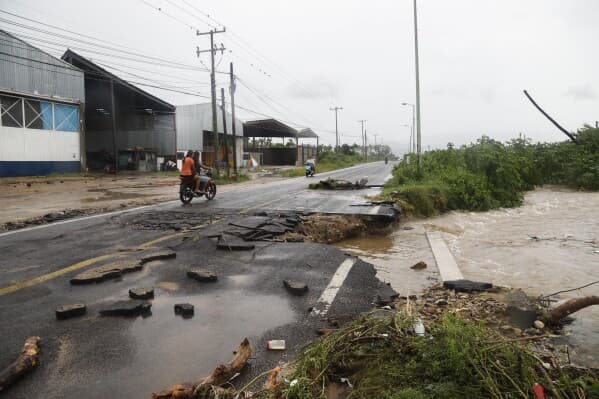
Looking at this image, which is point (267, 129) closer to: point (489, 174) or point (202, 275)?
point (489, 174)

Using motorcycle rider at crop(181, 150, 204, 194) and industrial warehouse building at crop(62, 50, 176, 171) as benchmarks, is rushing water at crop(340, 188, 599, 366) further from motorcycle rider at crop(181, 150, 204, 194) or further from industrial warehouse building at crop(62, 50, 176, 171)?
industrial warehouse building at crop(62, 50, 176, 171)

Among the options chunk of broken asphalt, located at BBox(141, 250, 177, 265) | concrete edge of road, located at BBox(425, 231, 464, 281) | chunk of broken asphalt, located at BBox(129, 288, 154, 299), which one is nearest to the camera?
chunk of broken asphalt, located at BBox(129, 288, 154, 299)

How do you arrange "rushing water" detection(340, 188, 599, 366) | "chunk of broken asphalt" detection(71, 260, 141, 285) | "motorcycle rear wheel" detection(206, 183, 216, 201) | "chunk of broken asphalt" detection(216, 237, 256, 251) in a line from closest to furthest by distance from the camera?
"chunk of broken asphalt" detection(71, 260, 141, 285), "rushing water" detection(340, 188, 599, 366), "chunk of broken asphalt" detection(216, 237, 256, 251), "motorcycle rear wheel" detection(206, 183, 216, 201)

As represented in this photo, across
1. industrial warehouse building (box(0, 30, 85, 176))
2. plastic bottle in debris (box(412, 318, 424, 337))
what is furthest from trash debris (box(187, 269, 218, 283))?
industrial warehouse building (box(0, 30, 85, 176))

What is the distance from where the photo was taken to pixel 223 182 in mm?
27719

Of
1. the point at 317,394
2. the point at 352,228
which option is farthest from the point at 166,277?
the point at 352,228

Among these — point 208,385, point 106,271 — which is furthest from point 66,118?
point 208,385

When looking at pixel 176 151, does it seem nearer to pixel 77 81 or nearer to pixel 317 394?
pixel 77 81

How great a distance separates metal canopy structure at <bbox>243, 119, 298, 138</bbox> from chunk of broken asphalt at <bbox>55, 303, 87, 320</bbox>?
45870 millimetres

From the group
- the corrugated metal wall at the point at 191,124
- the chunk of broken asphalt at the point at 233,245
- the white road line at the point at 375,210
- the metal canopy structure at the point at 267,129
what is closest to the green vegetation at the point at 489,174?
the white road line at the point at 375,210

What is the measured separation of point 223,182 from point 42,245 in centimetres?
2094

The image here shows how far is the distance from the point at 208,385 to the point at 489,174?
1753 centimetres

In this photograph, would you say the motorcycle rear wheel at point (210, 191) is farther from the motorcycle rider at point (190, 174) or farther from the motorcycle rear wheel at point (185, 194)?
the motorcycle rear wheel at point (185, 194)

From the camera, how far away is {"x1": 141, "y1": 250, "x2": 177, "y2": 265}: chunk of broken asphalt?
19.2 feet
